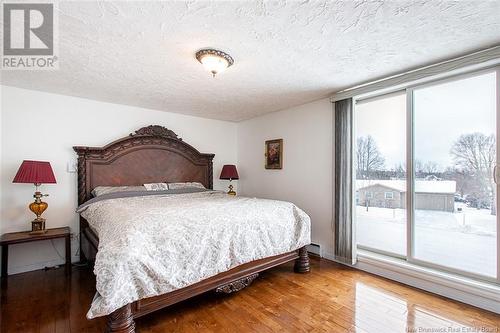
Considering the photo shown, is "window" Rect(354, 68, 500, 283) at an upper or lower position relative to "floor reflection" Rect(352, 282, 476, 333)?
upper

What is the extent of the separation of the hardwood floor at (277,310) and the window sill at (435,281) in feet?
0.29

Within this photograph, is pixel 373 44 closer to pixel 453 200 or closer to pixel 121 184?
pixel 453 200

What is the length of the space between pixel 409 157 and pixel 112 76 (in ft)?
11.6

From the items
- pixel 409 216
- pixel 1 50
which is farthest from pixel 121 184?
pixel 409 216

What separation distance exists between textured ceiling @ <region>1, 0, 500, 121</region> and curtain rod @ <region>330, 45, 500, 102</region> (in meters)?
0.08

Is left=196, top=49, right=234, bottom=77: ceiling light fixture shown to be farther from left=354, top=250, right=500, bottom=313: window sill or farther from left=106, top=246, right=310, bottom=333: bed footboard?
left=354, top=250, right=500, bottom=313: window sill

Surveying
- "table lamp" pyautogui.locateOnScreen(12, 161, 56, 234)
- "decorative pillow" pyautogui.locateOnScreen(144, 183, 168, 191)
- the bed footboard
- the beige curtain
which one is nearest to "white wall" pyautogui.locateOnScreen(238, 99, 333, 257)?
the beige curtain

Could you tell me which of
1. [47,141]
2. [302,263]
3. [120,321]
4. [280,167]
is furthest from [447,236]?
[47,141]

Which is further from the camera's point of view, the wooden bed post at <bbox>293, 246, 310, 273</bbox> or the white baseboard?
the wooden bed post at <bbox>293, 246, 310, 273</bbox>

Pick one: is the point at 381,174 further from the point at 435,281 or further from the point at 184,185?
the point at 184,185

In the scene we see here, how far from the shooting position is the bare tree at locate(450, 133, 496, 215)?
219cm

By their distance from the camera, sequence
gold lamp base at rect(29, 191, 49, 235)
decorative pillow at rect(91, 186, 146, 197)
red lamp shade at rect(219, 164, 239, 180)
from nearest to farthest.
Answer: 1. gold lamp base at rect(29, 191, 49, 235)
2. decorative pillow at rect(91, 186, 146, 197)
3. red lamp shade at rect(219, 164, 239, 180)

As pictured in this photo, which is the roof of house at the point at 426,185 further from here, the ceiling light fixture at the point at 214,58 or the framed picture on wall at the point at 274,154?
the ceiling light fixture at the point at 214,58

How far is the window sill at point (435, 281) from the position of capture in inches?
81.7
